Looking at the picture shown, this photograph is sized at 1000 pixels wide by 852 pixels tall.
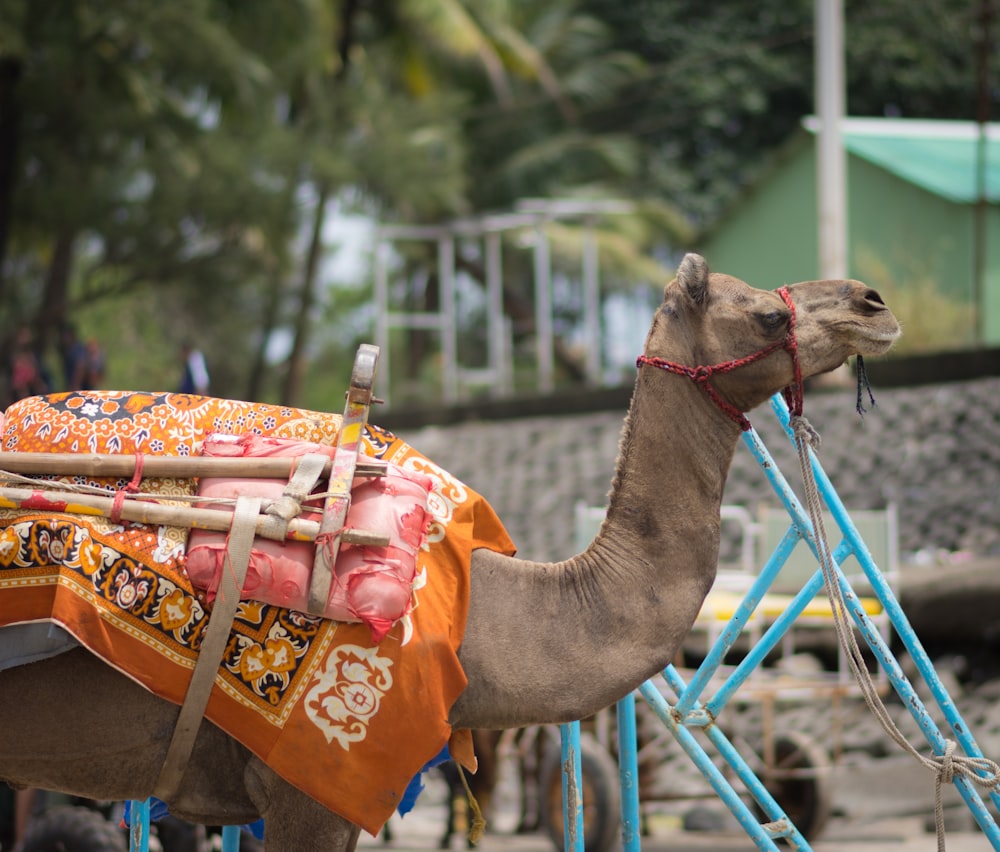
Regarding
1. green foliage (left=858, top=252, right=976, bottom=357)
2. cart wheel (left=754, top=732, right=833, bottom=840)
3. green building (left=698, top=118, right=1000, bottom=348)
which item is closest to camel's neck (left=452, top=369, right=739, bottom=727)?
cart wheel (left=754, top=732, right=833, bottom=840)

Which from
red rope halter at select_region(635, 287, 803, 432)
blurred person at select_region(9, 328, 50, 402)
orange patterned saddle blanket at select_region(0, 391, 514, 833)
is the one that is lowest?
orange patterned saddle blanket at select_region(0, 391, 514, 833)

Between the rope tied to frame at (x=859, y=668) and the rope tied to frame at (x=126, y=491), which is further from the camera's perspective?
the rope tied to frame at (x=859, y=668)

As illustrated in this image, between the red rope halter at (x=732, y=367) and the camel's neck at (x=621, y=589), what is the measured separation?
1.1 inches

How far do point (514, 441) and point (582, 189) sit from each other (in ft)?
44.6

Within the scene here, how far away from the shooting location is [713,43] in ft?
107

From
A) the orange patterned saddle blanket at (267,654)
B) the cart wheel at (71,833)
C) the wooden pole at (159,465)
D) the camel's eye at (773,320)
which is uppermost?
the camel's eye at (773,320)

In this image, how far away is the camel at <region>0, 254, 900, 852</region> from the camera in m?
3.58

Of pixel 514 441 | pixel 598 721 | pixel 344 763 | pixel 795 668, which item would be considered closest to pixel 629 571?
pixel 344 763

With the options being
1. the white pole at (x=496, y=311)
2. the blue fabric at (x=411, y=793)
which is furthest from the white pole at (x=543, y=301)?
the blue fabric at (x=411, y=793)

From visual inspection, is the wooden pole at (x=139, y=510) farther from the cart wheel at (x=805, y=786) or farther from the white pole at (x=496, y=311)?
the white pole at (x=496, y=311)

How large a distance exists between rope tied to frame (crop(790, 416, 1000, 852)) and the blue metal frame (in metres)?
0.05

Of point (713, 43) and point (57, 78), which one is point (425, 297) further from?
point (57, 78)

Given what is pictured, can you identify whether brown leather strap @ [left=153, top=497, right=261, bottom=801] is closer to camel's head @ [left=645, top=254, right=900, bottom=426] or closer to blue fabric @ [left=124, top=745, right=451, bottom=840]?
blue fabric @ [left=124, top=745, right=451, bottom=840]

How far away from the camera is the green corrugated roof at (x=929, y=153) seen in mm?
20125
